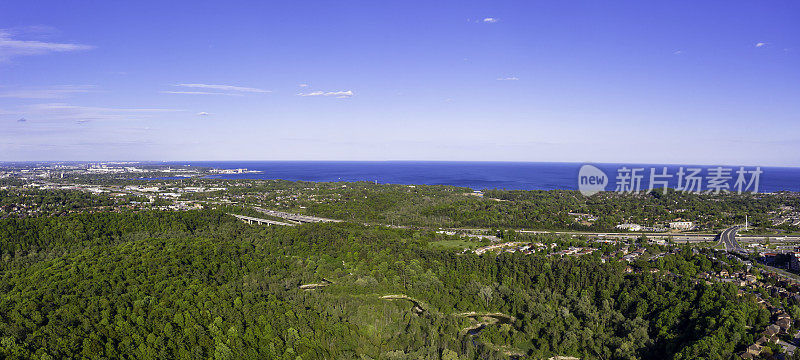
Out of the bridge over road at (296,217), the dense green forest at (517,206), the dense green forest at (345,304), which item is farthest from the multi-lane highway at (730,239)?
the bridge over road at (296,217)

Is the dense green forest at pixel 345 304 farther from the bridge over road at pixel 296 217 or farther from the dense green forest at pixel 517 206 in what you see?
the dense green forest at pixel 517 206

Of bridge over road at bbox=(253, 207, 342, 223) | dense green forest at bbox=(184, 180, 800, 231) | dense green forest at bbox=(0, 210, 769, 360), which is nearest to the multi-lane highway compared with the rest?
dense green forest at bbox=(184, 180, 800, 231)

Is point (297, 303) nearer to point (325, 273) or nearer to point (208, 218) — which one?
point (325, 273)

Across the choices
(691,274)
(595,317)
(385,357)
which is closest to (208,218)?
(385,357)

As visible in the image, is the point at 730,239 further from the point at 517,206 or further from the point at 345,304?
the point at 345,304

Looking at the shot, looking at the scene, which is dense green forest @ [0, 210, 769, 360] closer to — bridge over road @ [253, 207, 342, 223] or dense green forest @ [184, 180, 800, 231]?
bridge over road @ [253, 207, 342, 223]
